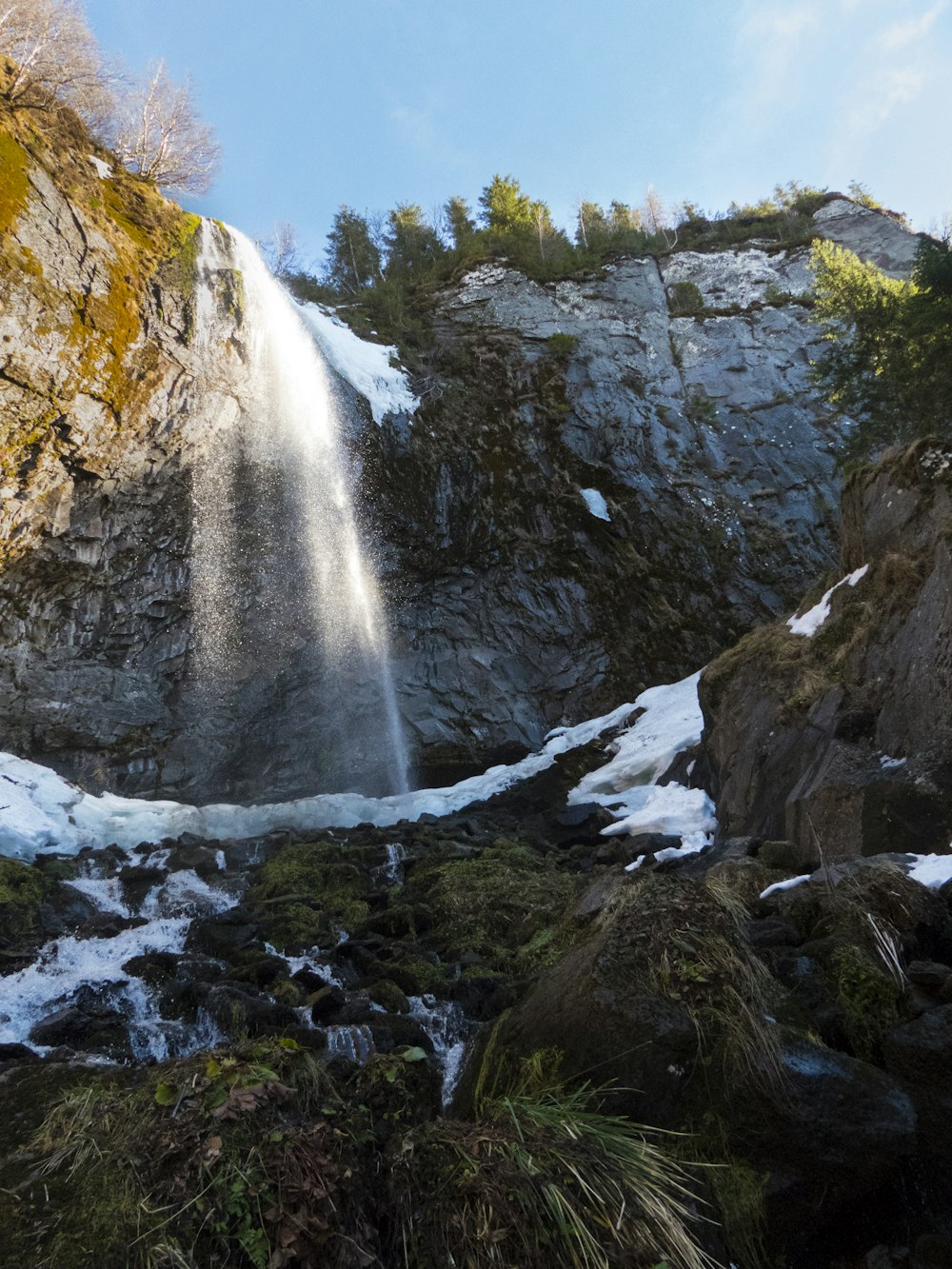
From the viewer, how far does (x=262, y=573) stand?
2069cm

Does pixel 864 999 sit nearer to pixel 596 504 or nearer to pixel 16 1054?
pixel 16 1054

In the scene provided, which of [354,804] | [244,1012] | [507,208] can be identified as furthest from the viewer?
[507,208]

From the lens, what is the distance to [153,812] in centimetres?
1432

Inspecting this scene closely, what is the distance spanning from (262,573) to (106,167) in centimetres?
1002

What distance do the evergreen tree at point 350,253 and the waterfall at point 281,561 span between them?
17.9m

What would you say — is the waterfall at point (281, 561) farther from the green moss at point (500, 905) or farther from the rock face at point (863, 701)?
the rock face at point (863, 701)

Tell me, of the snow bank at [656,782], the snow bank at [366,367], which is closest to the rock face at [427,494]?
the snow bank at [366,367]

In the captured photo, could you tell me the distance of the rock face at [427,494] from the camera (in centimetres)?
1653

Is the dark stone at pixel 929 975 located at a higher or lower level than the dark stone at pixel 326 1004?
higher

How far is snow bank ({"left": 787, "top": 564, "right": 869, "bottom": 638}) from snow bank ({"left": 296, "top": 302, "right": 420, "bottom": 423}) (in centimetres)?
1437

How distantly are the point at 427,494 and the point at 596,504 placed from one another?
488cm

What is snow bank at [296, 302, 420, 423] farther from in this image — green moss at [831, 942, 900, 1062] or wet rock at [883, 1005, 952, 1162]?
wet rock at [883, 1005, 952, 1162]

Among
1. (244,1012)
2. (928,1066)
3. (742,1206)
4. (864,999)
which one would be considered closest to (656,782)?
(244,1012)

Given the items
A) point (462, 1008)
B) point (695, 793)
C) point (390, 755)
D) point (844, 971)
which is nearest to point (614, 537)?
point (390, 755)
